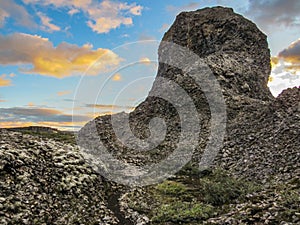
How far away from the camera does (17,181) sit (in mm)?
19844

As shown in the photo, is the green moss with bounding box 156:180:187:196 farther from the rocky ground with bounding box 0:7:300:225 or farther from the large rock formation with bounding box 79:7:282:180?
the large rock formation with bounding box 79:7:282:180

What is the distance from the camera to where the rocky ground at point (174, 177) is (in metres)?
18.5

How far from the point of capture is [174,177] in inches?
1265

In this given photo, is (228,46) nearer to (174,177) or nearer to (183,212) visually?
(174,177)

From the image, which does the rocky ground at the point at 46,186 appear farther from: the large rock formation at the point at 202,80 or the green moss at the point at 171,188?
the large rock formation at the point at 202,80

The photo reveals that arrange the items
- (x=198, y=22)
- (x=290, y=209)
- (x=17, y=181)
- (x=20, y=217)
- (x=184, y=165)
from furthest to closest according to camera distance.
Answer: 1. (x=198, y=22)
2. (x=184, y=165)
3. (x=17, y=181)
4. (x=20, y=217)
5. (x=290, y=209)

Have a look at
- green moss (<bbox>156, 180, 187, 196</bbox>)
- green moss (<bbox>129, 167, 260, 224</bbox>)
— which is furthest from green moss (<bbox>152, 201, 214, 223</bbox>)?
green moss (<bbox>156, 180, 187, 196</bbox>)

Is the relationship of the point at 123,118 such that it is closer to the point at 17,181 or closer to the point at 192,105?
the point at 192,105

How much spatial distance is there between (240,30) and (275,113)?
113 feet

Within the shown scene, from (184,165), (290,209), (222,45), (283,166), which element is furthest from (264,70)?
(290,209)

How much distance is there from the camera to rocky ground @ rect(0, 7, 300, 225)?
60.6 feet

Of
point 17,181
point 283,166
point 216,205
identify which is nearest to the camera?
point 17,181

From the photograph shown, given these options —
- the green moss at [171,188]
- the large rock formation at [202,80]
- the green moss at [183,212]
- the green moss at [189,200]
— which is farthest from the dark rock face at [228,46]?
the green moss at [183,212]

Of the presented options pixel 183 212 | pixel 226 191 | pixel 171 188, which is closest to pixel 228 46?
pixel 171 188
